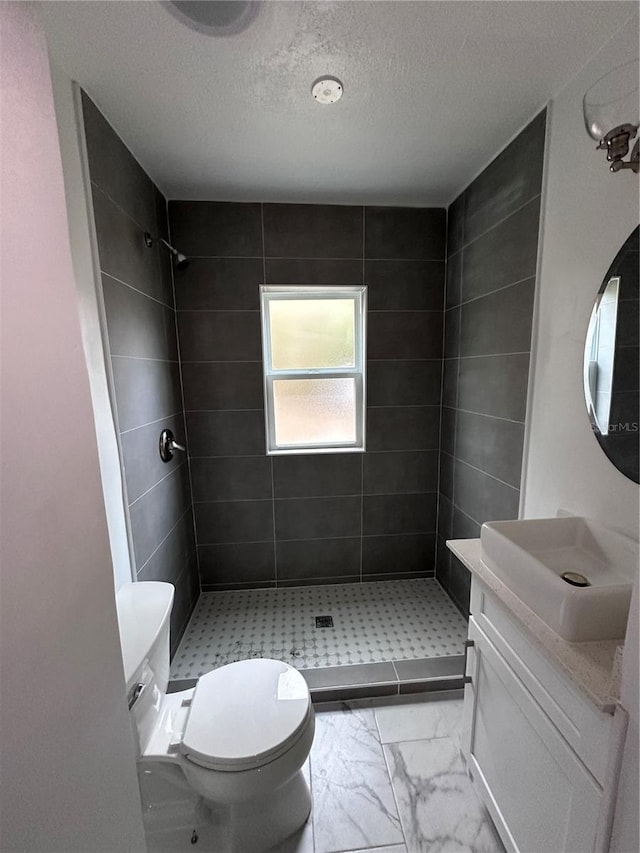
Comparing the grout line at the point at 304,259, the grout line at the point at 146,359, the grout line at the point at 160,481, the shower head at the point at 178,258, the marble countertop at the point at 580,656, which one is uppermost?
the grout line at the point at 304,259

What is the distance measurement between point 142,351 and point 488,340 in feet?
5.50

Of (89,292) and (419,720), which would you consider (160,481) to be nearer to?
(89,292)

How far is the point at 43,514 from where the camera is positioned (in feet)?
1.63

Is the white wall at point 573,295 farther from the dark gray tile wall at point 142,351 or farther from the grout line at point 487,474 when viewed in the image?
the dark gray tile wall at point 142,351

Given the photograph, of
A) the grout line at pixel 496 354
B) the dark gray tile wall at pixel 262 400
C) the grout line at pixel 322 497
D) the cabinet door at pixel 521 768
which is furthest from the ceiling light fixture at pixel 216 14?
the cabinet door at pixel 521 768

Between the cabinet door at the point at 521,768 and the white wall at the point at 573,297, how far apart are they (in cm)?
58

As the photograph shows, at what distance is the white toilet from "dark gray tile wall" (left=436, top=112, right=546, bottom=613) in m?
1.23

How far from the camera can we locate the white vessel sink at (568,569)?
2.56 feet

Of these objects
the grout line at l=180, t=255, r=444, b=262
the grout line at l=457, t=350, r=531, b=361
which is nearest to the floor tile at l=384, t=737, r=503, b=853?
the grout line at l=457, t=350, r=531, b=361

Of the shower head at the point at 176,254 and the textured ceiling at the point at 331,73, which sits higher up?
the textured ceiling at the point at 331,73

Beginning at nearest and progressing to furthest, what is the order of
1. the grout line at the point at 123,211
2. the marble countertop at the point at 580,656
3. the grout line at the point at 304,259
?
the marble countertop at the point at 580,656 < the grout line at the point at 123,211 < the grout line at the point at 304,259

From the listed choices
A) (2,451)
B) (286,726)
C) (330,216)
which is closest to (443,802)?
(286,726)

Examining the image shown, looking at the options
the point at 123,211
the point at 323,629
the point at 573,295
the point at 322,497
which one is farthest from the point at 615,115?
the point at 323,629

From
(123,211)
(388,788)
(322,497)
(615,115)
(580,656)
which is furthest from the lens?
(322,497)
